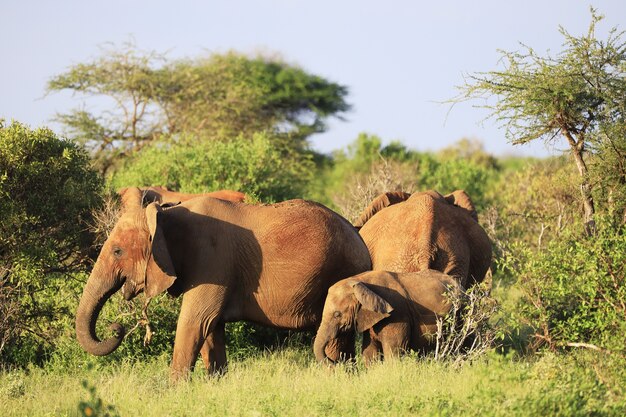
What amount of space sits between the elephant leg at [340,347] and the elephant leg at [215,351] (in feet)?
3.51

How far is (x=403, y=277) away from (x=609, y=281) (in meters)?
2.01

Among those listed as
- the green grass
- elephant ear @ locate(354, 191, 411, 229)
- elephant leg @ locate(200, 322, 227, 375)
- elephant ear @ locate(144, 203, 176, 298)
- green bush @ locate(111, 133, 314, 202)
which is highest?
green bush @ locate(111, 133, 314, 202)

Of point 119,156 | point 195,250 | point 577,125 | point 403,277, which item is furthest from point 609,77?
point 119,156

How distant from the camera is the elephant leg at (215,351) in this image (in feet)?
36.0

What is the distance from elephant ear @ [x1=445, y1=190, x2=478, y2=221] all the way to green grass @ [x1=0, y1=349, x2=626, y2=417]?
311 centimetres

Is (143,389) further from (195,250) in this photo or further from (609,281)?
(609,281)

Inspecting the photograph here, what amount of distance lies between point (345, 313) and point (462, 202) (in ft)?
13.1

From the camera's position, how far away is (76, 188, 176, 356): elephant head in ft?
33.9

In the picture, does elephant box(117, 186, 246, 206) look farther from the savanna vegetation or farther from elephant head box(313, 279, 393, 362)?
elephant head box(313, 279, 393, 362)

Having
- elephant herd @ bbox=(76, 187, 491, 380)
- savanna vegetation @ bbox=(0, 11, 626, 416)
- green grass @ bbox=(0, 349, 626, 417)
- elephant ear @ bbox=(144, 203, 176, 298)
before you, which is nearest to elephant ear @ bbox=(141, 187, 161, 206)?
savanna vegetation @ bbox=(0, 11, 626, 416)

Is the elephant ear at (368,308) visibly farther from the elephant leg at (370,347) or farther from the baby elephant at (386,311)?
the elephant leg at (370,347)

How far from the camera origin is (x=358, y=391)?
358 inches

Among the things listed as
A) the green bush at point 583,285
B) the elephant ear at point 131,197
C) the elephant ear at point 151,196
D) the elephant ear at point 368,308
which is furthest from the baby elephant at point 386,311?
the elephant ear at point 151,196

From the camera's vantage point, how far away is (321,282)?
10.8 m
